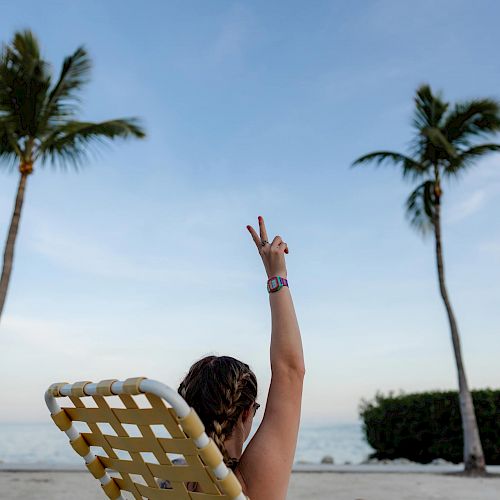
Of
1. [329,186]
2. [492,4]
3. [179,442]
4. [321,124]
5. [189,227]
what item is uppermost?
[492,4]

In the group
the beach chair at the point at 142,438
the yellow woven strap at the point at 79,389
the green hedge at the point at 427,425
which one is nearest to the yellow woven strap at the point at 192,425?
the beach chair at the point at 142,438

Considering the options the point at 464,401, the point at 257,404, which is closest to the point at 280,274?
the point at 257,404

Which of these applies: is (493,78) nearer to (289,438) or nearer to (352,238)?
(352,238)

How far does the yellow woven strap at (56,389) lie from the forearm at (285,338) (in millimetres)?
753

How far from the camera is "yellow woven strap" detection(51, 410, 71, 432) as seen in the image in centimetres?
221

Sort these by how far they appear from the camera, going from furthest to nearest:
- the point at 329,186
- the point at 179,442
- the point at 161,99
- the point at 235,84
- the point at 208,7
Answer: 1. the point at 329,186
2. the point at 235,84
3. the point at 208,7
4. the point at 161,99
5. the point at 179,442

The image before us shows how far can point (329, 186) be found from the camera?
16797 millimetres

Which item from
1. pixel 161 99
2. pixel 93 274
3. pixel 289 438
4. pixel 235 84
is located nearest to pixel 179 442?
pixel 289 438

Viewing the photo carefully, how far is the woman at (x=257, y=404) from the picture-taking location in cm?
→ 181

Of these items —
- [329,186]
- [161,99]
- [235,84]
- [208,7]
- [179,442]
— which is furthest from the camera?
[329,186]

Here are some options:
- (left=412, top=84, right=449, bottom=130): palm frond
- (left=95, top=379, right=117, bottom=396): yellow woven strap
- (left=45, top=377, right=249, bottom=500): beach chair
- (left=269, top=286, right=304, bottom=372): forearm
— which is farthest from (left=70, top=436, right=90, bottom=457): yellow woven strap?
(left=412, top=84, right=449, bottom=130): palm frond

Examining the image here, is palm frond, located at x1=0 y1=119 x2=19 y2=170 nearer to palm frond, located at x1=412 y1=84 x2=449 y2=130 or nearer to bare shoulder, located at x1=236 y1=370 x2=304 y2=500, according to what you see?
palm frond, located at x1=412 y1=84 x2=449 y2=130

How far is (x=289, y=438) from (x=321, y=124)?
15.2 m

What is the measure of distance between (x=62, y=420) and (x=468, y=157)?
43.6 feet
